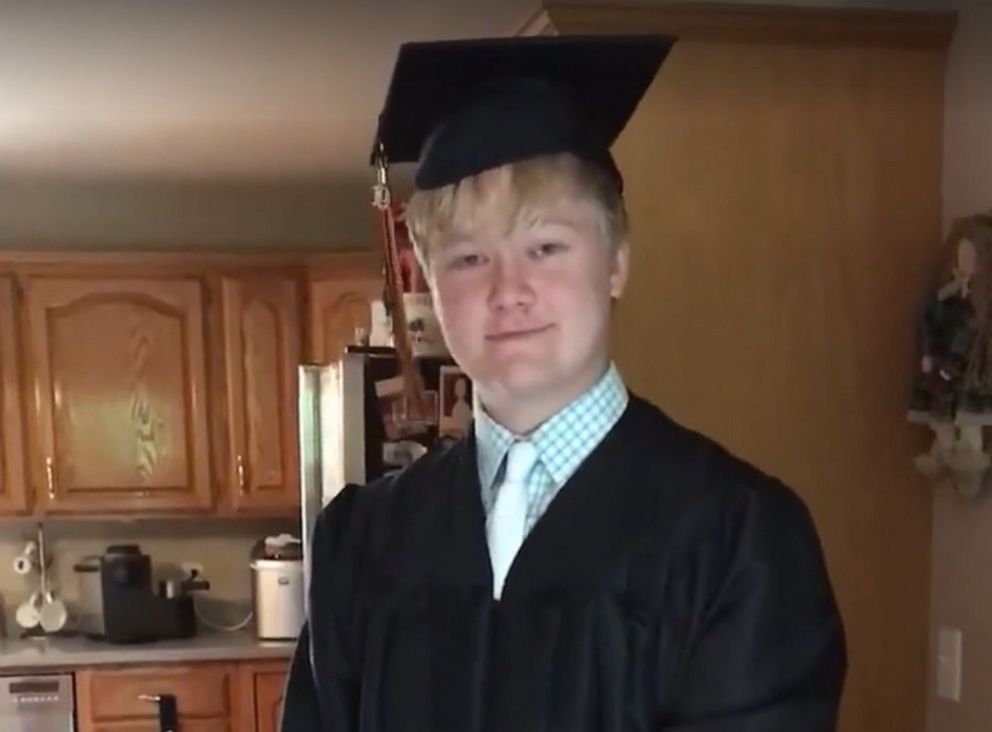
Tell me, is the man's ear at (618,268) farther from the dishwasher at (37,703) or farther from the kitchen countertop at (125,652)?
the dishwasher at (37,703)

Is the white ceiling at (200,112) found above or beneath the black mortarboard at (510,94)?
above

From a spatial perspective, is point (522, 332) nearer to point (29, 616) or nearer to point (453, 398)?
point (453, 398)

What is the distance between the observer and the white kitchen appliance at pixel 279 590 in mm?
3445

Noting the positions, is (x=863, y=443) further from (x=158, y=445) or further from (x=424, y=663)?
(x=158, y=445)

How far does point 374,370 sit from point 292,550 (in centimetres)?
176

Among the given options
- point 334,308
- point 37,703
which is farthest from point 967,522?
point 37,703

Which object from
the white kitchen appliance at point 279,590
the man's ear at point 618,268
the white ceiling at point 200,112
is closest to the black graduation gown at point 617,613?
the man's ear at point 618,268

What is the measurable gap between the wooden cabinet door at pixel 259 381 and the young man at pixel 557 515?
247 cm

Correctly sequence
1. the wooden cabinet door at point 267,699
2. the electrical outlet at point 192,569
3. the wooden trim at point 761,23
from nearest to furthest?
the wooden trim at point 761,23
the wooden cabinet door at point 267,699
the electrical outlet at point 192,569

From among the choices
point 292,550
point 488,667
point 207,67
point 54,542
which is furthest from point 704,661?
point 54,542

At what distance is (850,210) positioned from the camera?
1625 millimetres

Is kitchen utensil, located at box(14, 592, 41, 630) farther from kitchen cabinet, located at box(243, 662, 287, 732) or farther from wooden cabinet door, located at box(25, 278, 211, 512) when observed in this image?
kitchen cabinet, located at box(243, 662, 287, 732)

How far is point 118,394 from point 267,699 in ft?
3.17

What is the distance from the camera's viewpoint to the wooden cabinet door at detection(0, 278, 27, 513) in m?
3.41
